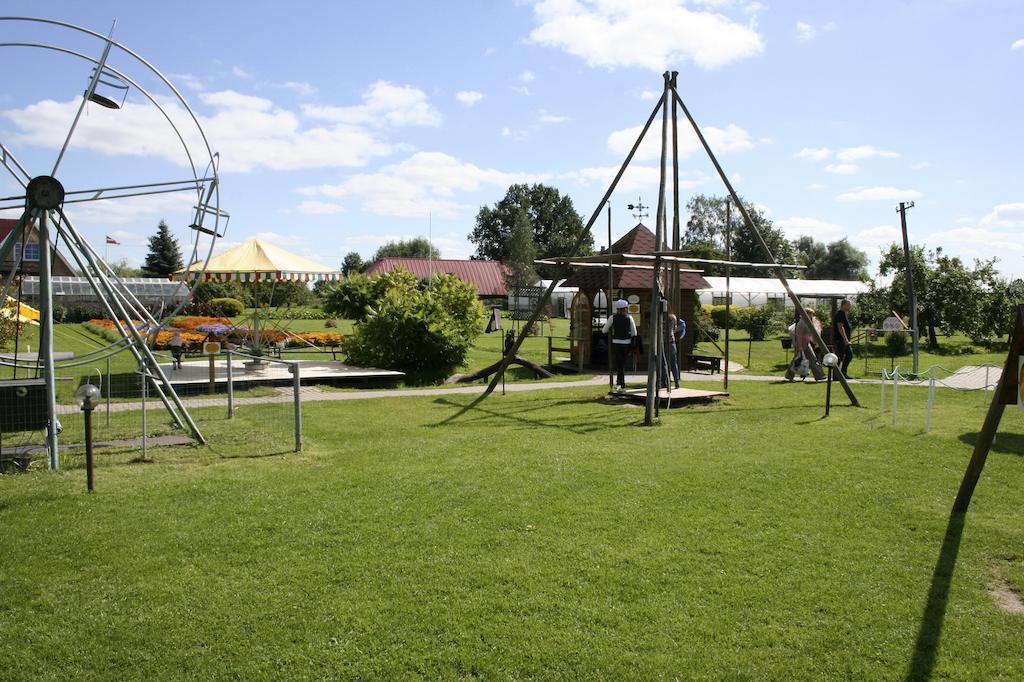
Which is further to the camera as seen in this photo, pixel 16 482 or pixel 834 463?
pixel 834 463

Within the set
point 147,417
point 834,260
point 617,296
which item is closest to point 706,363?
point 617,296

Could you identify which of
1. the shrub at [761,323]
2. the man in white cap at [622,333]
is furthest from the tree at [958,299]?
the man in white cap at [622,333]

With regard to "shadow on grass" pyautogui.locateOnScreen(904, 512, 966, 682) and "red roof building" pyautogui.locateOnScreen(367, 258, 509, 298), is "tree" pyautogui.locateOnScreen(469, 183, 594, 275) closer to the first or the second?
"red roof building" pyautogui.locateOnScreen(367, 258, 509, 298)

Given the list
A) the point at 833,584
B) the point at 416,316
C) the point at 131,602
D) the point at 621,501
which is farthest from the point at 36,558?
the point at 416,316

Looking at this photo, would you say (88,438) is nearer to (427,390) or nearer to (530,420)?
(530,420)

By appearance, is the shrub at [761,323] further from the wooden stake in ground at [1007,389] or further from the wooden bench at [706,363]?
the wooden stake in ground at [1007,389]

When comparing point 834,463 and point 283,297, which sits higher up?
point 283,297

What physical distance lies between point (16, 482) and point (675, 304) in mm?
12263

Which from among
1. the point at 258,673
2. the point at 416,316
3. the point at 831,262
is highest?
the point at 831,262

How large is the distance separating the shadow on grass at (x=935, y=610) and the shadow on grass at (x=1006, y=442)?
143 inches

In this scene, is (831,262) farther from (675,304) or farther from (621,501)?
(621,501)

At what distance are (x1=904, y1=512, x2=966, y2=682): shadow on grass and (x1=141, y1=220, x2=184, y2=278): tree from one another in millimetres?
72358

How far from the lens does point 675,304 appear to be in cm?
1638

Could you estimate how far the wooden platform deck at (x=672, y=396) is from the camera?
13909 millimetres
